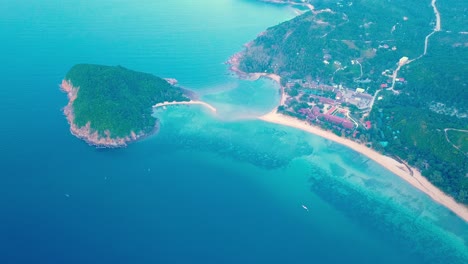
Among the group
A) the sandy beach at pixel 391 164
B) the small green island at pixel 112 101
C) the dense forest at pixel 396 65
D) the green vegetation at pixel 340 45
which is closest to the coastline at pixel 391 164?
the sandy beach at pixel 391 164

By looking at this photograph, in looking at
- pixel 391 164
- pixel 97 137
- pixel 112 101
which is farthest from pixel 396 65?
pixel 97 137

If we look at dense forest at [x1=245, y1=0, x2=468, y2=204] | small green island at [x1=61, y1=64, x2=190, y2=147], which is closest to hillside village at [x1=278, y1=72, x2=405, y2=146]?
dense forest at [x1=245, y1=0, x2=468, y2=204]

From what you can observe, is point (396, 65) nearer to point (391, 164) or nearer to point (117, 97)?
point (391, 164)

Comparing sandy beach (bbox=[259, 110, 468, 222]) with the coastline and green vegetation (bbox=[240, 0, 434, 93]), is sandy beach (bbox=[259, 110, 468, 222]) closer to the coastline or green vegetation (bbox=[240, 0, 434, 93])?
the coastline

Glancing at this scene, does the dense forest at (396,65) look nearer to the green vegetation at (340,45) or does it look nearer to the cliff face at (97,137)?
the green vegetation at (340,45)

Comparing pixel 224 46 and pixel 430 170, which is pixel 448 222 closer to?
pixel 430 170

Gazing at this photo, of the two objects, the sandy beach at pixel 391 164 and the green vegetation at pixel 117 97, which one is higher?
the green vegetation at pixel 117 97
